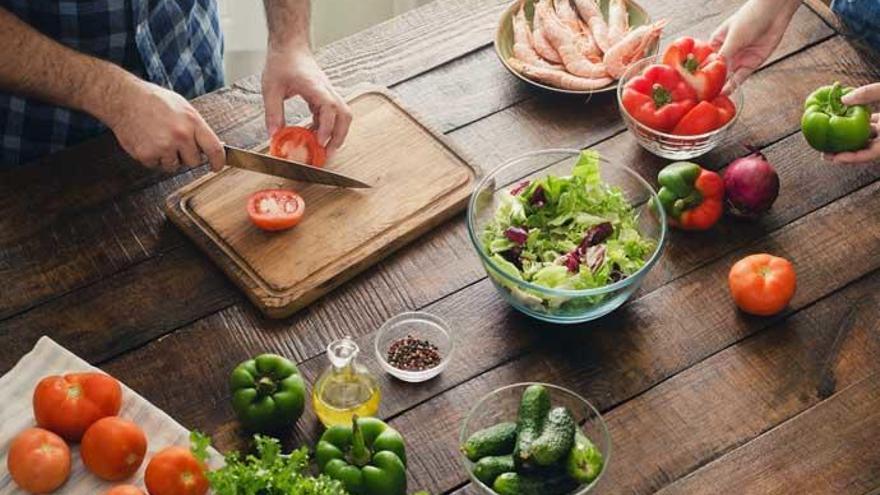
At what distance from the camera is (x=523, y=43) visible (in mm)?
2607

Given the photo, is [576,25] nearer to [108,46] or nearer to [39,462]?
[108,46]

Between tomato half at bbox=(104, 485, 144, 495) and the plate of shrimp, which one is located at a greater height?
the plate of shrimp

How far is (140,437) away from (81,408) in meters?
0.11

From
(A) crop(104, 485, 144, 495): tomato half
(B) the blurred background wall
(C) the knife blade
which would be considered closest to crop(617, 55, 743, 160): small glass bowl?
(C) the knife blade

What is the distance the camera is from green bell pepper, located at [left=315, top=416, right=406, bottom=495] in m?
1.79

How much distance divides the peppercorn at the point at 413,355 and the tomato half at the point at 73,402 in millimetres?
472

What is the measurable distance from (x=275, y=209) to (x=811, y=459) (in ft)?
3.47

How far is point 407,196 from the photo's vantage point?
→ 2.32 metres

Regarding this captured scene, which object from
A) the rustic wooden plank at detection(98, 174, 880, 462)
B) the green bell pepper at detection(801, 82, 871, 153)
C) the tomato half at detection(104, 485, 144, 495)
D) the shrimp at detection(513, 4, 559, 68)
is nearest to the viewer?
the tomato half at detection(104, 485, 144, 495)

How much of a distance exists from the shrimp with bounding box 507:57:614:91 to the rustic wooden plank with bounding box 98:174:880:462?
510mm

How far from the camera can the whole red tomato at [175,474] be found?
1804mm

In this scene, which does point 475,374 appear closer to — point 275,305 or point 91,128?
point 275,305

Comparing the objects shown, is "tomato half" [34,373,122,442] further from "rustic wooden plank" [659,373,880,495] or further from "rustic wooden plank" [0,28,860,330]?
"rustic wooden plank" [659,373,880,495]

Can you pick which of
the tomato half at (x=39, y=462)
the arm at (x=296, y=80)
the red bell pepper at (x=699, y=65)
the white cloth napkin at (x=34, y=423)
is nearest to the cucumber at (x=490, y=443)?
the white cloth napkin at (x=34, y=423)
